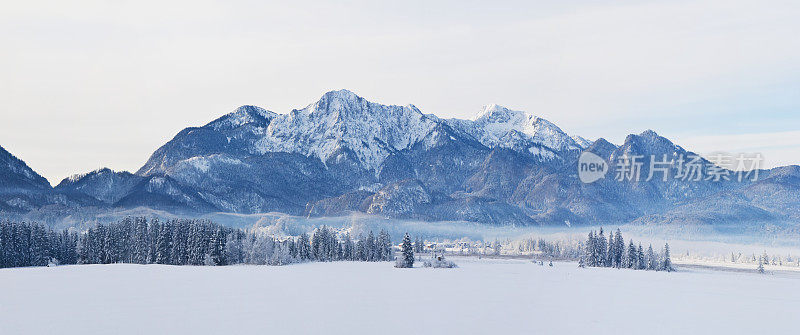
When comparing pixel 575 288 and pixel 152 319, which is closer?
pixel 152 319

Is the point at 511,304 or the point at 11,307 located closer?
the point at 11,307

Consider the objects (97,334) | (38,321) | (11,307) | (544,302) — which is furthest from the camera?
(544,302)

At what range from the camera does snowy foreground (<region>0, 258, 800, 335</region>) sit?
8712 centimetres

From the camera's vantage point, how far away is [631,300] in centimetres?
12769

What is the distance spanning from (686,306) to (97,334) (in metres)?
94.3

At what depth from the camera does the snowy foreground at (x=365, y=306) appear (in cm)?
8712

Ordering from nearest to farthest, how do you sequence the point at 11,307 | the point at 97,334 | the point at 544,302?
1. the point at 97,334
2. the point at 11,307
3. the point at 544,302

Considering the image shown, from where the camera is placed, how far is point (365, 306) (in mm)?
108625

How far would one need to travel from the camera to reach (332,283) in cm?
15212

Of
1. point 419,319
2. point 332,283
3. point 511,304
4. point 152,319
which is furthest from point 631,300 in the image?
point 152,319

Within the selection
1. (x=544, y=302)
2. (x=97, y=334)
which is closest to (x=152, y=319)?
(x=97, y=334)

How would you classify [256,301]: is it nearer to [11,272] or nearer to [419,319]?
[419,319]

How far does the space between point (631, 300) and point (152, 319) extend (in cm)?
8361

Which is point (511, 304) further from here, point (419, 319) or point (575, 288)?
point (575, 288)
